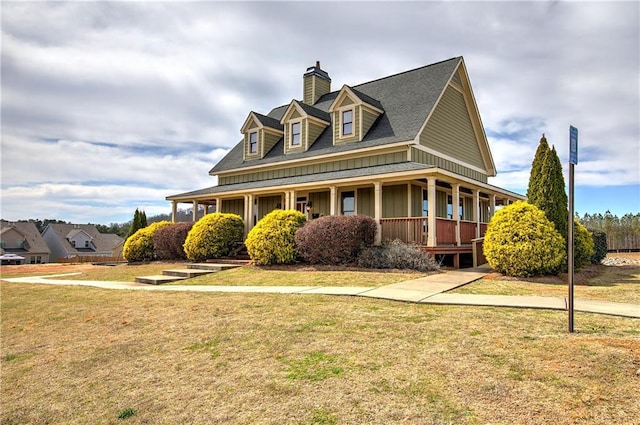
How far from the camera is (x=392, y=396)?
144 inches

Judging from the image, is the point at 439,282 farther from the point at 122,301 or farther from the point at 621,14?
the point at 621,14

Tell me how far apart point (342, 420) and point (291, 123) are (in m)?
20.0

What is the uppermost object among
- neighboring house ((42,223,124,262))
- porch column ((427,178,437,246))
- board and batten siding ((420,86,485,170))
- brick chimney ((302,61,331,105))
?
brick chimney ((302,61,331,105))

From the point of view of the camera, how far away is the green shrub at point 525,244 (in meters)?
10.8

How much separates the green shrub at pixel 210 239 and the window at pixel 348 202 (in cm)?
548

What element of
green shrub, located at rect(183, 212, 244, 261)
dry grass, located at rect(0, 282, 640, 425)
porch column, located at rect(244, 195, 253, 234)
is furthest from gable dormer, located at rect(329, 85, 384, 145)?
dry grass, located at rect(0, 282, 640, 425)

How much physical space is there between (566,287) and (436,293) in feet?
12.2

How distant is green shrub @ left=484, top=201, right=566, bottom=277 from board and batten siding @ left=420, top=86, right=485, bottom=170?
22.0ft

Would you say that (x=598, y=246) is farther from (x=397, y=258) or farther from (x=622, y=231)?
(x=622, y=231)

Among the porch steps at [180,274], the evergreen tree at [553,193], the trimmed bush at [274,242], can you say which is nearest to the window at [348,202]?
the trimmed bush at [274,242]

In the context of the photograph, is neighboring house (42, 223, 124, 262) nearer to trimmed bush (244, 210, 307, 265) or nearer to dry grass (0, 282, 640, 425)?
trimmed bush (244, 210, 307, 265)

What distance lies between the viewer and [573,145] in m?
5.49

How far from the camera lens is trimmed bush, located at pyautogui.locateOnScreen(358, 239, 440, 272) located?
12.6 meters

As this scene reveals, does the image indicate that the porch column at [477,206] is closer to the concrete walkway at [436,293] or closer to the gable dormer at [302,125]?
the concrete walkway at [436,293]
